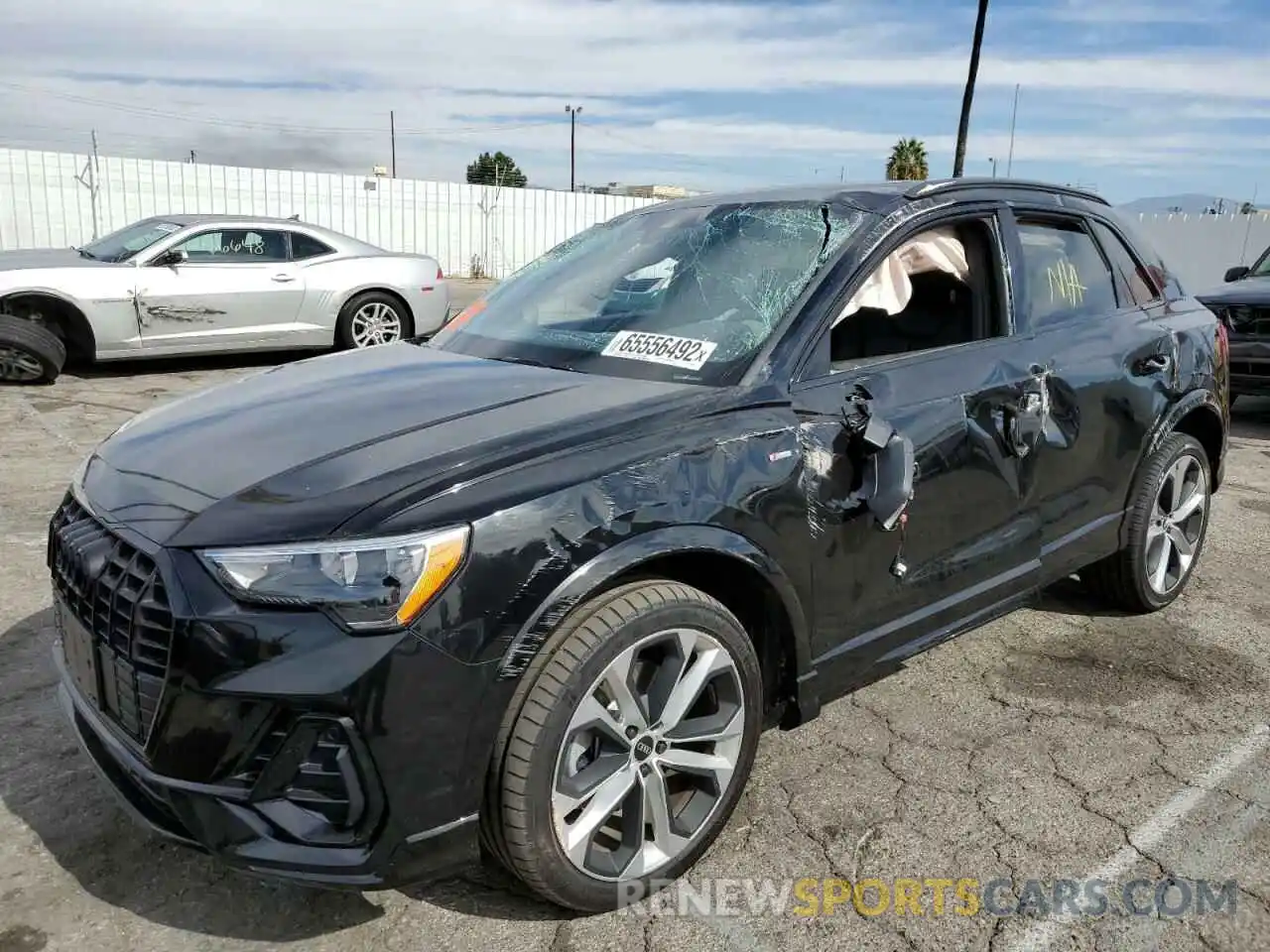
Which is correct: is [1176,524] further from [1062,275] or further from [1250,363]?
[1250,363]

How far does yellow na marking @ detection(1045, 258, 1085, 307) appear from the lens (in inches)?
143

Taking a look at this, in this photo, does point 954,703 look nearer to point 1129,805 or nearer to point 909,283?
point 1129,805

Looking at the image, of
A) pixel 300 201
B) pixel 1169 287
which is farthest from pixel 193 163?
pixel 1169 287

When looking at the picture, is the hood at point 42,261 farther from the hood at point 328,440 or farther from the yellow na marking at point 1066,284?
the yellow na marking at point 1066,284

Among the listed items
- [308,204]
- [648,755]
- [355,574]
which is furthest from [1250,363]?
[308,204]

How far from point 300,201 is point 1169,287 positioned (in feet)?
71.3

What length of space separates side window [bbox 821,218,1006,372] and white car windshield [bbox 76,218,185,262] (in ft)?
26.4

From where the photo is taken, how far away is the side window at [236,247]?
9.40 meters

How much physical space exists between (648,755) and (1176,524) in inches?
116

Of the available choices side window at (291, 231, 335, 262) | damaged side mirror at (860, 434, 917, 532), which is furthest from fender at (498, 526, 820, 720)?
side window at (291, 231, 335, 262)

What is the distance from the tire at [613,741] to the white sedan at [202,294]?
6325 millimetres

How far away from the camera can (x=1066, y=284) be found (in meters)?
3.70

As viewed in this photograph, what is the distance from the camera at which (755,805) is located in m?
2.87

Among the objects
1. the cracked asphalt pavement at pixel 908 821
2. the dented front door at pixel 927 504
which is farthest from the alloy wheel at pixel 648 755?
the dented front door at pixel 927 504
